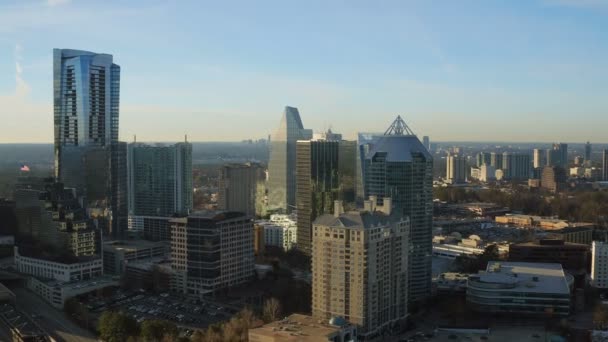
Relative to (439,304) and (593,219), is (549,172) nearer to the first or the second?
(593,219)

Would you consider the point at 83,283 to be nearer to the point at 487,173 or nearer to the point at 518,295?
the point at 518,295

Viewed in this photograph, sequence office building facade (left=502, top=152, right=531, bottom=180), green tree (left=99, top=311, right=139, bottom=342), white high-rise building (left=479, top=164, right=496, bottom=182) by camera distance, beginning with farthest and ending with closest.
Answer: office building facade (left=502, top=152, right=531, bottom=180) < white high-rise building (left=479, top=164, right=496, bottom=182) < green tree (left=99, top=311, right=139, bottom=342)

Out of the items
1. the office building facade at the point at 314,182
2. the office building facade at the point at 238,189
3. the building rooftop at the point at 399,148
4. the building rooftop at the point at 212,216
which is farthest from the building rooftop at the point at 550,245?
the office building facade at the point at 238,189

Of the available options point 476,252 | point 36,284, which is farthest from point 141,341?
point 476,252

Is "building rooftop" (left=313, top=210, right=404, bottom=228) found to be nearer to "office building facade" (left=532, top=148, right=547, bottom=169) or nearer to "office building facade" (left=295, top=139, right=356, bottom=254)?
"office building facade" (left=295, top=139, right=356, bottom=254)

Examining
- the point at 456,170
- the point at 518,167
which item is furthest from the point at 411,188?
the point at 518,167

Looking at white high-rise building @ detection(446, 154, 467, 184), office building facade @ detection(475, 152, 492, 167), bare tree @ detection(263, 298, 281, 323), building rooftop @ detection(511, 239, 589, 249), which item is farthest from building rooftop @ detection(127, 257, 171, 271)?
office building facade @ detection(475, 152, 492, 167)
